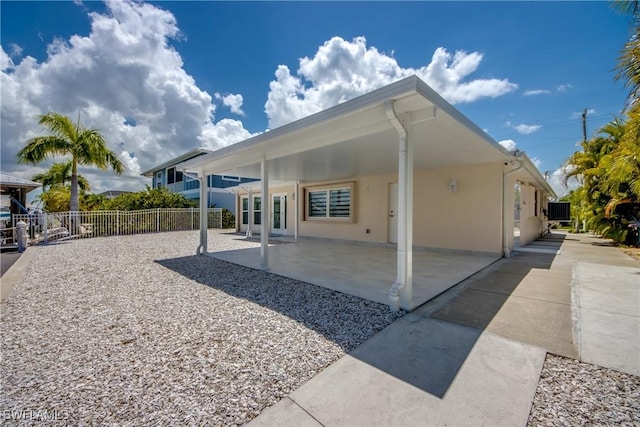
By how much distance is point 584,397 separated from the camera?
6.26 ft

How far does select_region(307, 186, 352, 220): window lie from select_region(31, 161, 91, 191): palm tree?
13.3 metres

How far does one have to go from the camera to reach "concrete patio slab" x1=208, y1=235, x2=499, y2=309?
4.47 metres

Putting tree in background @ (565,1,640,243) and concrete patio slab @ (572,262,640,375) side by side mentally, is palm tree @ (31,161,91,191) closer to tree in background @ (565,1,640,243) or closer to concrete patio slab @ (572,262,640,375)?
concrete patio slab @ (572,262,640,375)

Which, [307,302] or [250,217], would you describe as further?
[250,217]

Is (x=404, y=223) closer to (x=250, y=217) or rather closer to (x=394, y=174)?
(x=394, y=174)

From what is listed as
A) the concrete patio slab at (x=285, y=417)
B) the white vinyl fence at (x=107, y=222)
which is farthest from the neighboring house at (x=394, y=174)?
the white vinyl fence at (x=107, y=222)

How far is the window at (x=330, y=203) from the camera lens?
1087 cm

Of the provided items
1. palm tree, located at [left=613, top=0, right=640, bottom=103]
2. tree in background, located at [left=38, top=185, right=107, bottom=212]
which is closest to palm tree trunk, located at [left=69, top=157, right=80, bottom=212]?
tree in background, located at [left=38, top=185, right=107, bottom=212]

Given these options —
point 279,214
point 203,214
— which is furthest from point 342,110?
point 279,214

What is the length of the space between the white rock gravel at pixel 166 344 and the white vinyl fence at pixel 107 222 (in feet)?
25.1

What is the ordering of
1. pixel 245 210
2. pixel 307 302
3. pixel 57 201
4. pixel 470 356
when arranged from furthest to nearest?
1. pixel 245 210
2. pixel 57 201
3. pixel 307 302
4. pixel 470 356

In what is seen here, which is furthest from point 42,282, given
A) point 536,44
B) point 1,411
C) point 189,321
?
point 536,44

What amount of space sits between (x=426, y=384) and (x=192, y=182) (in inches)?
1015

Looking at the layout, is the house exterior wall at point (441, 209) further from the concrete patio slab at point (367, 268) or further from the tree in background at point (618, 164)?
the tree in background at point (618, 164)
